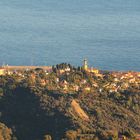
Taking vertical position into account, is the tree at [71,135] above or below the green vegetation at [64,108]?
below

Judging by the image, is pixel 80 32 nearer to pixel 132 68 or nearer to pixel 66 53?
pixel 66 53

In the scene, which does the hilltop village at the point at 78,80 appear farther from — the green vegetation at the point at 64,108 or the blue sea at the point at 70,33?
the blue sea at the point at 70,33

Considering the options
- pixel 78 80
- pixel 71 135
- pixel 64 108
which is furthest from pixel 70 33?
pixel 71 135

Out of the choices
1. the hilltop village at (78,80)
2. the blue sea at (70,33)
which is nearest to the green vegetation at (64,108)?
the hilltop village at (78,80)

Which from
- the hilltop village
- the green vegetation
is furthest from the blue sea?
the green vegetation

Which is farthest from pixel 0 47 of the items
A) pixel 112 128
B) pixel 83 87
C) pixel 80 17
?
pixel 112 128

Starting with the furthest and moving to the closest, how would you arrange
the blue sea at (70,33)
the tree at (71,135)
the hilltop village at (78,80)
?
the blue sea at (70,33) → the hilltop village at (78,80) → the tree at (71,135)

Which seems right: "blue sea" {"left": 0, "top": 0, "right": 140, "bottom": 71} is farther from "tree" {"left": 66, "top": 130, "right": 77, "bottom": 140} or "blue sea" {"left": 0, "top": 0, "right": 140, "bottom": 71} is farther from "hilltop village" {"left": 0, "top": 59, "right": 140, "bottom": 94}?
"tree" {"left": 66, "top": 130, "right": 77, "bottom": 140}
